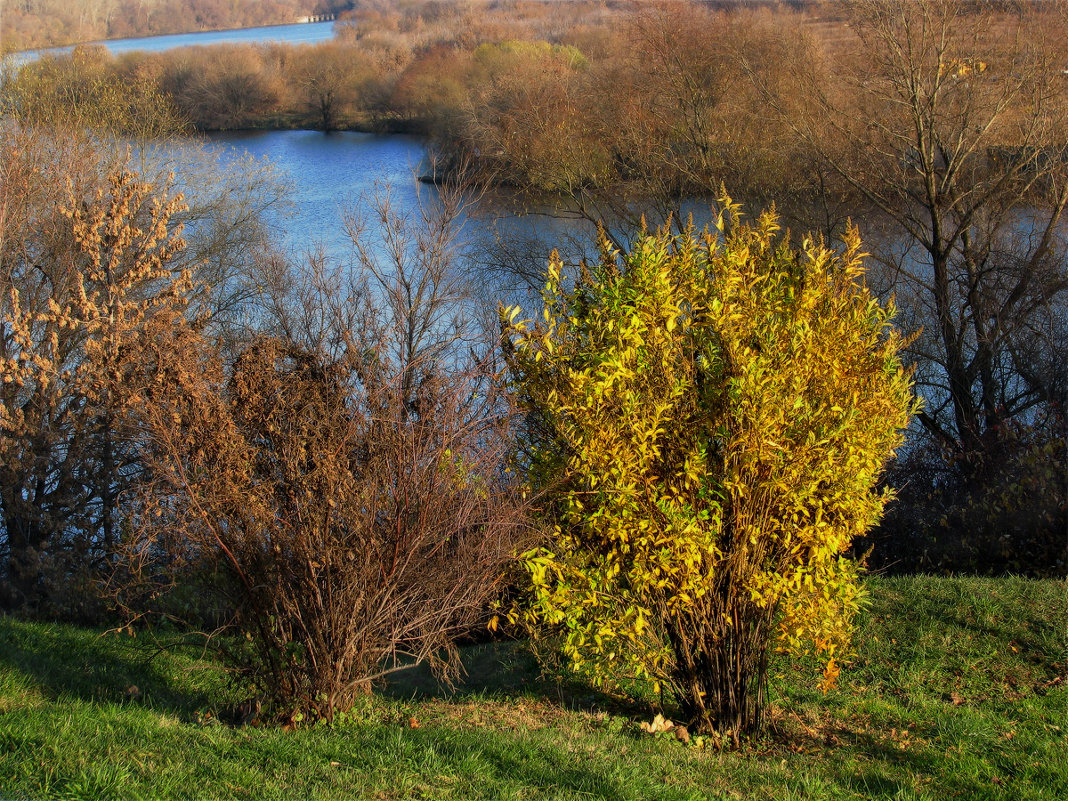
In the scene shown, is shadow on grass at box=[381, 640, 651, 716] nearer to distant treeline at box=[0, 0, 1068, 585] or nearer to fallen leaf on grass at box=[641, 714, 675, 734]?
fallen leaf on grass at box=[641, 714, 675, 734]

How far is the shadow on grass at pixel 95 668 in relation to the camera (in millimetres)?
5914

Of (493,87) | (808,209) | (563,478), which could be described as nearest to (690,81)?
(808,209)

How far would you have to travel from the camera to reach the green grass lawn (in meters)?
3.98

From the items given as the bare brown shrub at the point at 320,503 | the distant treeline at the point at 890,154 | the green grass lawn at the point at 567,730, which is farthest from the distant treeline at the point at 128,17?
the bare brown shrub at the point at 320,503

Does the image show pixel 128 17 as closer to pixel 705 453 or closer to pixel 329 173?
pixel 329 173

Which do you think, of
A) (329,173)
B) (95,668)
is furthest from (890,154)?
(329,173)

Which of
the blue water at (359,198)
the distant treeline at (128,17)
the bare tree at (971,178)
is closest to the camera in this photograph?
the bare tree at (971,178)

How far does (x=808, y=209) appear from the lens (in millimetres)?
16609

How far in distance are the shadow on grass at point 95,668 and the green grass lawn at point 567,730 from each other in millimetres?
29

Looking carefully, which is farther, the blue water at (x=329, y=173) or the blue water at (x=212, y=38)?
the blue water at (x=329, y=173)

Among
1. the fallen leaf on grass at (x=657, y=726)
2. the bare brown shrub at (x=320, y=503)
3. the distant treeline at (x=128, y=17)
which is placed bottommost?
the fallen leaf on grass at (x=657, y=726)

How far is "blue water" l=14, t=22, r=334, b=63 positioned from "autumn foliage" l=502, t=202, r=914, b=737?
63.8 feet

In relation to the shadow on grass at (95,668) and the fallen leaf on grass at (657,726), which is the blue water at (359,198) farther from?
the fallen leaf on grass at (657,726)

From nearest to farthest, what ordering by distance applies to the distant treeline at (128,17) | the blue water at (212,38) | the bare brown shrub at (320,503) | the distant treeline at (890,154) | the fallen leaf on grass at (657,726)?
the bare brown shrub at (320,503)
the fallen leaf on grass at (657,726)
the distant treeline at (890,154)
the distant treeline at (128,17)
the blue water at (212,38)
